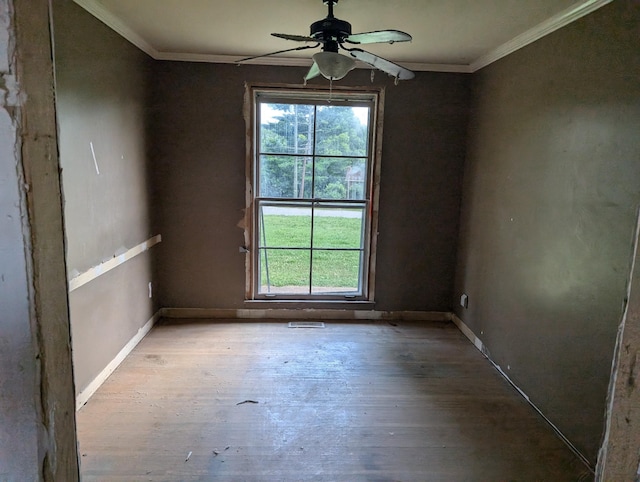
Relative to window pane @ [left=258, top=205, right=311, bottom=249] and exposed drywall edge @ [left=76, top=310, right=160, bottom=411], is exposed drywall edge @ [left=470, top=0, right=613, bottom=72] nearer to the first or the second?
window pane @ [left=258, top=205, right=311, bottom=249]

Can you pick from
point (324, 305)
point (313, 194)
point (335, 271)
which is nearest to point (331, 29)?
point (313, 194)

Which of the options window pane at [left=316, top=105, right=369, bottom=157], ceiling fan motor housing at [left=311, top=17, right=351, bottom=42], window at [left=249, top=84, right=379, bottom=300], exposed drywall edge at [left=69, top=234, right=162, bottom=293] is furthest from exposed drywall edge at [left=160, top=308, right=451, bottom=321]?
ceiling fan motor housing at [left=311, top=17, right=351, bottom=42]

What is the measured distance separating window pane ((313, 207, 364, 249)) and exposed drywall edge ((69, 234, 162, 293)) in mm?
1508

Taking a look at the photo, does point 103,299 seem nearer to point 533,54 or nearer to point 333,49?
point 333,49

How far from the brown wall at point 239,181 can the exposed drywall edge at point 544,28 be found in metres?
0.54

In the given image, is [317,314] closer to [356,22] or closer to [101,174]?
[101,174]

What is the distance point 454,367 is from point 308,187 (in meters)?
2.03

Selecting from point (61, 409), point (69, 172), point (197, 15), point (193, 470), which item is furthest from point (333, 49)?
point (193, 470)

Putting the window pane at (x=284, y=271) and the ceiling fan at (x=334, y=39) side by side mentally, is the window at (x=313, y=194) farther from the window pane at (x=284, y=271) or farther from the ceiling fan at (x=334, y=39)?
the ceiling fan at (x=334, y=39)

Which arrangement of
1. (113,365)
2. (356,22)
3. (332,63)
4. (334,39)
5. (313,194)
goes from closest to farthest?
(332,63)
(334,39)
(356,22)
(113,365)
(313,194)

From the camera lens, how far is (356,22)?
8.49 feet

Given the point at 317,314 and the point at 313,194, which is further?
the point at 317,314

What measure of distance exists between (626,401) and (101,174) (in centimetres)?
285

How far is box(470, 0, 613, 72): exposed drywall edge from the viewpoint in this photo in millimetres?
2111
